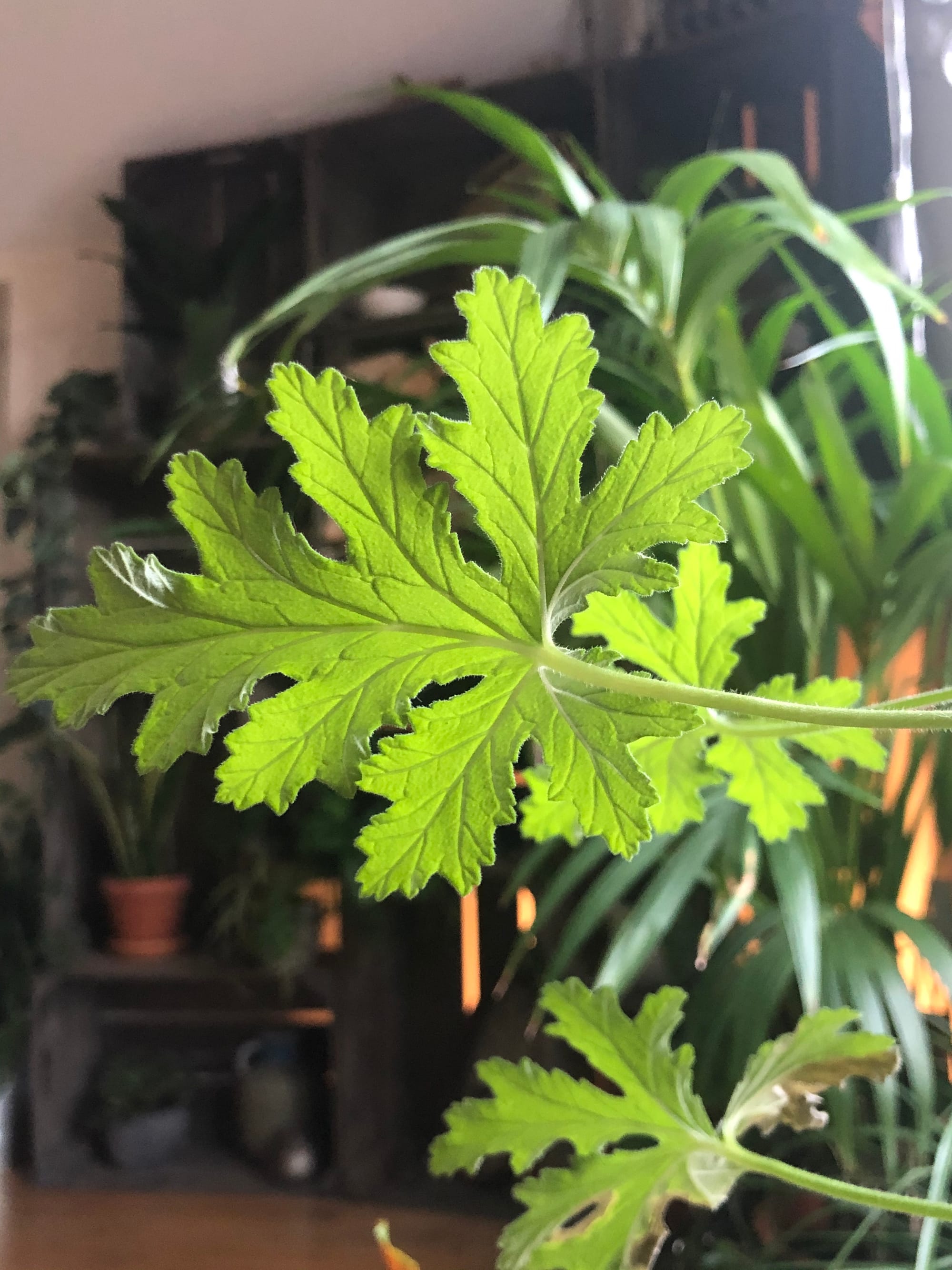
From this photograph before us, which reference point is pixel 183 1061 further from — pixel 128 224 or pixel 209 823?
pixel 128 224

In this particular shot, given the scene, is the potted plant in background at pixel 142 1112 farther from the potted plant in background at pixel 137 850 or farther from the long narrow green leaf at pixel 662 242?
the long narrow green leaf at pixel 662 242

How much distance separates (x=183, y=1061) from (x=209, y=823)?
516 millimetres

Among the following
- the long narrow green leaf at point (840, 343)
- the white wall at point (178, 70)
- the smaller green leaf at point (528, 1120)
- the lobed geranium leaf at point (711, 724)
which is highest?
the white wall at point (178, 70)

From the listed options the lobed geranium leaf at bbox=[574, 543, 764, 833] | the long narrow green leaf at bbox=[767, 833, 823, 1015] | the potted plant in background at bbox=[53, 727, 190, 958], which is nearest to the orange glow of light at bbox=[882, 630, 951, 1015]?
the long narrow green leaf at bbox=[767, 833, 823, 1015]

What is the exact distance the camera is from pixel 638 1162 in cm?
39

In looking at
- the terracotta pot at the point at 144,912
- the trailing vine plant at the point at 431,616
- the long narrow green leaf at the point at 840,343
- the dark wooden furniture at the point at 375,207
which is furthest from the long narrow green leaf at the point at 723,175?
the terracotta pot at the point at 144,912

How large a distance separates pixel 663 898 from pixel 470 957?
1135mm

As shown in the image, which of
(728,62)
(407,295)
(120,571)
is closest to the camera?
(120,571)

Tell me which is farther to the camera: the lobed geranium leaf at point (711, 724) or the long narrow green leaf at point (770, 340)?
the long narrow green leaf at point (770, 340)

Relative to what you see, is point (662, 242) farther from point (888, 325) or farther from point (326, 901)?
point (326, 901)

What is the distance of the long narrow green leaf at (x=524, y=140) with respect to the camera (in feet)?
2.24

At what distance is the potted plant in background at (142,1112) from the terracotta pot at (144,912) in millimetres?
227

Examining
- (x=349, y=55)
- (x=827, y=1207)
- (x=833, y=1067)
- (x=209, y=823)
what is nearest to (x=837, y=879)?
(x=827, y=1207)

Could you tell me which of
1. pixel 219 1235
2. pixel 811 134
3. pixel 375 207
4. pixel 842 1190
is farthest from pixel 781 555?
pixel 375 207
